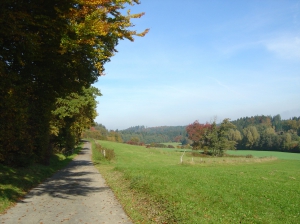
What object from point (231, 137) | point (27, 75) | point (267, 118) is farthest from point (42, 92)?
point (267, 118)

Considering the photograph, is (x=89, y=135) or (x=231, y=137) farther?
(x=89, y=135)

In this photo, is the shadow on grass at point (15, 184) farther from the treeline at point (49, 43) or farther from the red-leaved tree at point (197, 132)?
the red-leaved tree at point (197, 132)

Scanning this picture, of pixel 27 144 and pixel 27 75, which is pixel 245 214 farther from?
pixel 27 144

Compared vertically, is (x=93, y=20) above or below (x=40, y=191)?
above

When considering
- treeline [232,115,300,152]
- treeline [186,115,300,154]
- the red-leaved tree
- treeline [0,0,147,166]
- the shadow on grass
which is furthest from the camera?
treeline [232,115,300,152]

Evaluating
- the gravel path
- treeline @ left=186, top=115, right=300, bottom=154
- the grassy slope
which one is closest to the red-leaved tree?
treeline @ left=186, top=115, right=300, bottom=154

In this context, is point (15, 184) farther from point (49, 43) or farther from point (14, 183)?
point (49, 43)

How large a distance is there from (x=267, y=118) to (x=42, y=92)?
164 m

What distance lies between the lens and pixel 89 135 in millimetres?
120188

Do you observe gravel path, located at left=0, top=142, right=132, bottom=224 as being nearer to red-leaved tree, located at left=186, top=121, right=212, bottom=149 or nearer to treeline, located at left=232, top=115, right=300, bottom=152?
red-leaved tree, located at left=186, top=121, right=212, bottom=149

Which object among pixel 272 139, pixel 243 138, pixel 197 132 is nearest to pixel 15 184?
pixel 197 132

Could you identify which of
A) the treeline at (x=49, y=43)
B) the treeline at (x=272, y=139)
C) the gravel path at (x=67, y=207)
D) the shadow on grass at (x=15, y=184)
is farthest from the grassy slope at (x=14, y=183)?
the treeline at (x=272, y=139)

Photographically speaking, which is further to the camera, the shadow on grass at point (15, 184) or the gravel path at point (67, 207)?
the shadow on grass at point (15, 184)

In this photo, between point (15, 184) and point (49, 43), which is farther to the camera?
point (15, 184)
